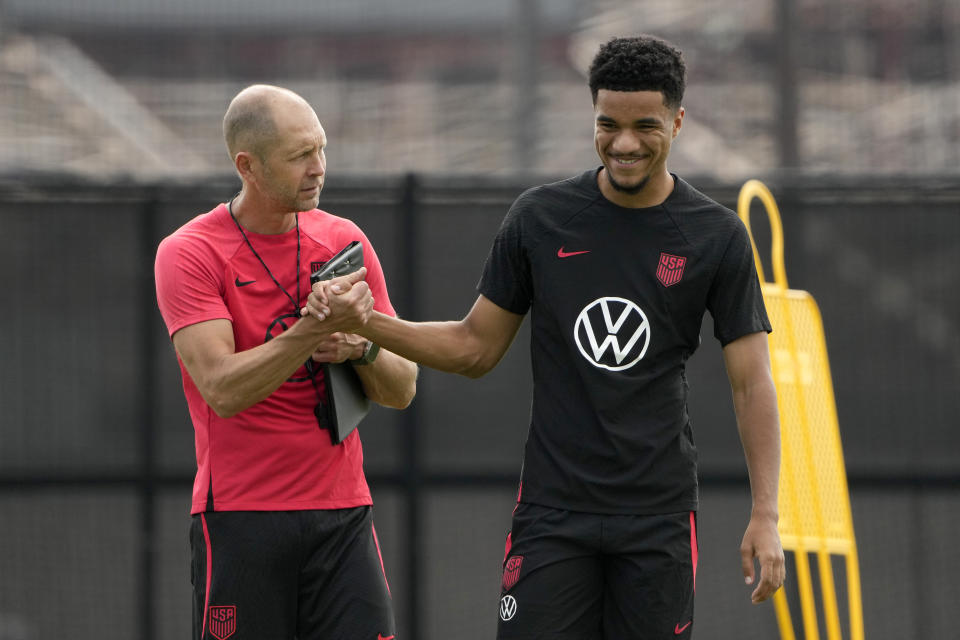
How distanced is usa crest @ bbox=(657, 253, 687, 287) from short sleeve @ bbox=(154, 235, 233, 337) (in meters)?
1.16

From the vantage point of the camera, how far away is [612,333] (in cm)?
323

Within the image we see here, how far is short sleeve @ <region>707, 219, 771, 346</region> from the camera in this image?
3.28m

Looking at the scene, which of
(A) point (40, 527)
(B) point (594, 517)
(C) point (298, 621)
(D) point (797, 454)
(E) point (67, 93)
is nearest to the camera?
(B) point (594, 517)

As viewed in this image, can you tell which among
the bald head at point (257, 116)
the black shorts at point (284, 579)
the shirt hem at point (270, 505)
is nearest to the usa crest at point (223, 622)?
the black shorts at point (284, 579)

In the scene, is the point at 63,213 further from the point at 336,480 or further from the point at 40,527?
the point at 336,480

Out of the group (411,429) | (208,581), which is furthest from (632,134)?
(411,429)

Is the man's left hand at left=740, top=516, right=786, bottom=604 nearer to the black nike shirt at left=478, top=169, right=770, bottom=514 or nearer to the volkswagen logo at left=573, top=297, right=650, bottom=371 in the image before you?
the black nike shirt at left=478, top=169, right=770, bottom=514

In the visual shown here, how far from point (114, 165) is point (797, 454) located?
4.99m

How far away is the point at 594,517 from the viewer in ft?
10.6

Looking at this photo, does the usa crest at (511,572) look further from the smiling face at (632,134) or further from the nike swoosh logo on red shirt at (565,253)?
Answer: the smiling face at (632,134)

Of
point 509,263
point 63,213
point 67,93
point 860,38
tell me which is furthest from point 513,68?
point 509,263

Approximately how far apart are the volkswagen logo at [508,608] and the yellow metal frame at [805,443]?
5.07 feet

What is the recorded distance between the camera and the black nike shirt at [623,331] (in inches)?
127

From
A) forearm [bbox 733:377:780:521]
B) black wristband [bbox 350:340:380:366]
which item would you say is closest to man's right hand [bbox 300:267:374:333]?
black wristband [bbox 350:340:380:366]
